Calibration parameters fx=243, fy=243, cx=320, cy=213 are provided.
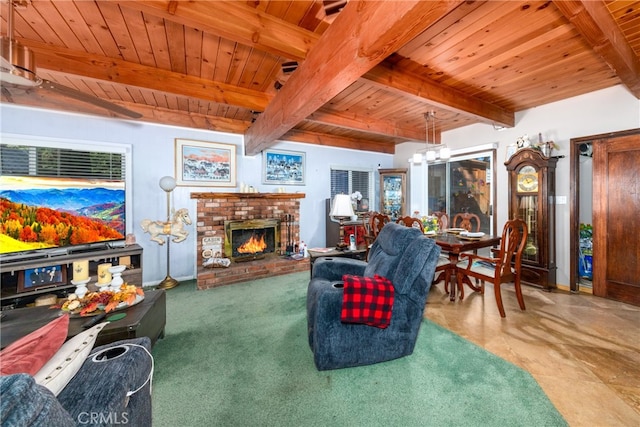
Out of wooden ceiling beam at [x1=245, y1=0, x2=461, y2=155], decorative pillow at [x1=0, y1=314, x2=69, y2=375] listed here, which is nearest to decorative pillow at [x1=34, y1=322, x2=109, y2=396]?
decorative pillow at [x1=0, y1=314, x2=69, y2=375]

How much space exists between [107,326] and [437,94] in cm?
356

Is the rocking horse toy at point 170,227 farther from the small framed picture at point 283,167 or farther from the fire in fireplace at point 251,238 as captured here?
the small framed picture at point 283,167

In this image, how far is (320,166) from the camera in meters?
4.90

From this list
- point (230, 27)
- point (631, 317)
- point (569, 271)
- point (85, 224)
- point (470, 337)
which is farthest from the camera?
point (569, 271)

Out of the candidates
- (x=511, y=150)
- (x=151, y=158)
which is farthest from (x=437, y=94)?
(x=151, y=158)

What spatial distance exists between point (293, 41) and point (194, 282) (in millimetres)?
3420

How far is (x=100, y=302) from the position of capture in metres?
1.77

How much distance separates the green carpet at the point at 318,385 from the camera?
1.34 m

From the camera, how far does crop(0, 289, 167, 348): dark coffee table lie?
4.88ft

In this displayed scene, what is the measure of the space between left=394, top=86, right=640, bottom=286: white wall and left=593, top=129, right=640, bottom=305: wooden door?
8.3 inches

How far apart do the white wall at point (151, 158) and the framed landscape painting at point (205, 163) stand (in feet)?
0.31

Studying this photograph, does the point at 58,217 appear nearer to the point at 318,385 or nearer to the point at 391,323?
the point at 318,385

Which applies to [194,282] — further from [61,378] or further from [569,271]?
[569,271]

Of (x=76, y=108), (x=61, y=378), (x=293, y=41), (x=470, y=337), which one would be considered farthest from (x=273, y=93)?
(x=470, y=337)
